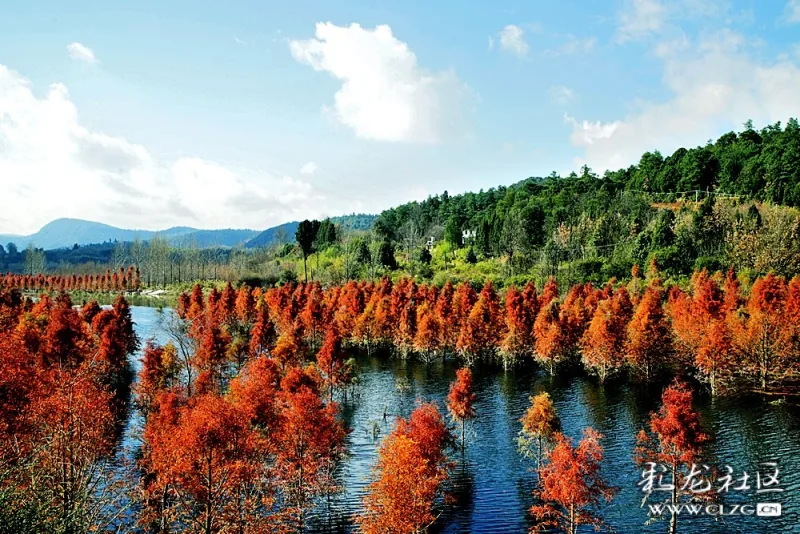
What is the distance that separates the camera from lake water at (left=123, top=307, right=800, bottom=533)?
120 feet

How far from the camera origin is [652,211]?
13900cm

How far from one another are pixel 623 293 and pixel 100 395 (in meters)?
71.5

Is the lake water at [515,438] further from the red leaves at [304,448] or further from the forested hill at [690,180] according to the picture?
the forested hill at [690,180]

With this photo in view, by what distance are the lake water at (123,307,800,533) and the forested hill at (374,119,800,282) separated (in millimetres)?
55980

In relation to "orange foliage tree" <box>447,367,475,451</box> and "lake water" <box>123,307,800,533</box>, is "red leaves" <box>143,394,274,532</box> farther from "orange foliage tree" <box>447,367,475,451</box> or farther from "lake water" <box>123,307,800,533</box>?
"orange foliage tree" <box>447,367,475,451</box>

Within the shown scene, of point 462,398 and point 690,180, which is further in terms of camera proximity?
point 690,180

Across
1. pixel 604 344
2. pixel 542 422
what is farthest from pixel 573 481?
pixel 604 344

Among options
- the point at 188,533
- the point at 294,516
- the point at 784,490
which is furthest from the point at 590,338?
the point at 188,533

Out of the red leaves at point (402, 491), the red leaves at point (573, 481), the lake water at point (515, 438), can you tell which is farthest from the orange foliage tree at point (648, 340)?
the red leaves at point (402, 491)

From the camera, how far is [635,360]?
68.3 m

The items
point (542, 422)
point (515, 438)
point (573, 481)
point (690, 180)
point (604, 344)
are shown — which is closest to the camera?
point (573, 481)

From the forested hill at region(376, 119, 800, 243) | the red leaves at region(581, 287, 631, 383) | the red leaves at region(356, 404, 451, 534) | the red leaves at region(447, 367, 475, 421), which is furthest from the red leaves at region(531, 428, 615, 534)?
the forested hill at region(376, 119, 800, 243)

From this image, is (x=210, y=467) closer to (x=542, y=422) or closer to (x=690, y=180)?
(x=542, y=422)

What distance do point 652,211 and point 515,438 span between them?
106 metres
